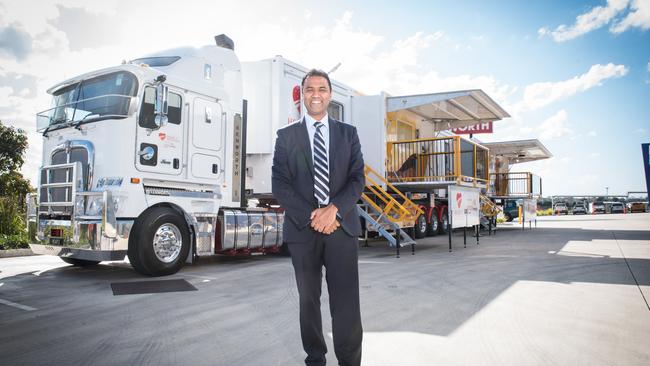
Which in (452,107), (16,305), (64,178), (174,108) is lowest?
(16,305)

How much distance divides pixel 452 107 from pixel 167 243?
9008 millimetres

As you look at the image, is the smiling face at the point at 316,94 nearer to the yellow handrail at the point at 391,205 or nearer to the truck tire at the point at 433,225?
the yellow handrail at the point at 391,205

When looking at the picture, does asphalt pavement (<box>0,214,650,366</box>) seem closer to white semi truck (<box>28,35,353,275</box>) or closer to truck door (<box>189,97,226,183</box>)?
white semi truck (<box>28,35,353,275</box>)

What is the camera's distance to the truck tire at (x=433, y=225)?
1496cm

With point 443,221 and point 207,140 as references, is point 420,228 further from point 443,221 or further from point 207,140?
point 207,140

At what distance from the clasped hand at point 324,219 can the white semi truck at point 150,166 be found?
458 cm

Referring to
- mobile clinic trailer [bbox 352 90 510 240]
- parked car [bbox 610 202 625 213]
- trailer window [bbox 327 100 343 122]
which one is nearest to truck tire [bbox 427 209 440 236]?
mobile clinic trailer [bbox 352 90 510 240]

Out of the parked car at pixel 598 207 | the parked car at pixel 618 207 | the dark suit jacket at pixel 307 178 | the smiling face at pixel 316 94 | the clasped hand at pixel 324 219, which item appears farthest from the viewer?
the parked car at pixel 598 207

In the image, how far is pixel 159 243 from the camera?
664 centimetres

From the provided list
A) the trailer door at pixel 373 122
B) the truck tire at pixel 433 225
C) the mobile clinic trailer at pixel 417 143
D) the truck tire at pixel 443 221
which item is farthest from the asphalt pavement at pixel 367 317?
the truck tire at pixel 443 221

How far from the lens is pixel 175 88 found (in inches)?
278

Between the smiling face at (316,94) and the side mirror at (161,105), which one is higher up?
the side mirror at (161,105)

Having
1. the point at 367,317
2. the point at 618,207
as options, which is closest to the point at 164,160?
the point at 367,317

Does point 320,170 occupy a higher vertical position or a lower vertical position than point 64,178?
lower
